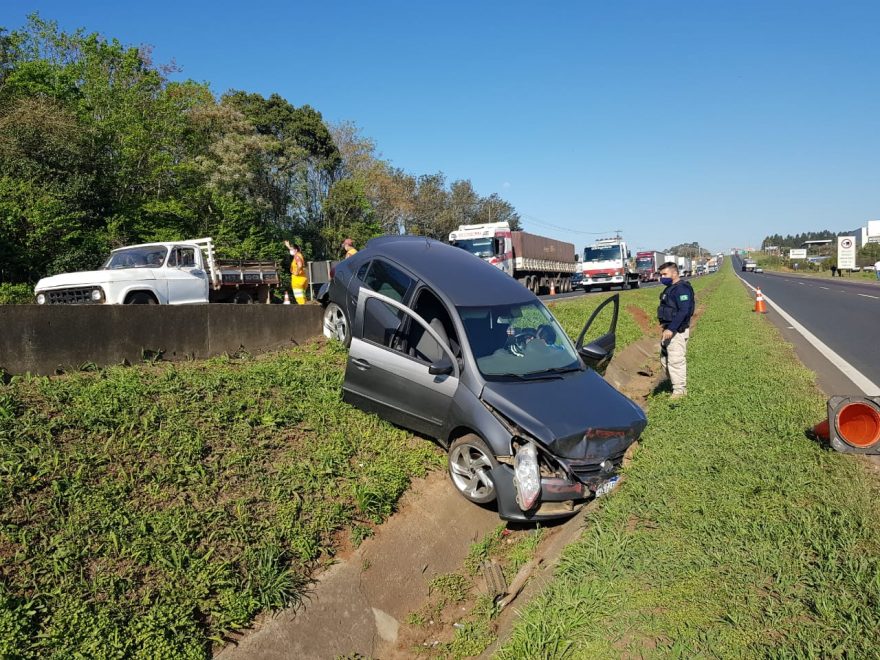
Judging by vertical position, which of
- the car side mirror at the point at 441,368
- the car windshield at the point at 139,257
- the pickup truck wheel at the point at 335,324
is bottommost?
the car side mirror at the point at 441,368

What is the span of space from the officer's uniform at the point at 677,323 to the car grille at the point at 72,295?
28.8 feet

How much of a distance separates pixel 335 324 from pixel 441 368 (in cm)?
345

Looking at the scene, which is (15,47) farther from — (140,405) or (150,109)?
(140,405)

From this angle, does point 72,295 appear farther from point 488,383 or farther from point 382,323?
point 488,383

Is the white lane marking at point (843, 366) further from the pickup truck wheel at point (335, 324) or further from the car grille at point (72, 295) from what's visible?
the car grille at point (72, 295)

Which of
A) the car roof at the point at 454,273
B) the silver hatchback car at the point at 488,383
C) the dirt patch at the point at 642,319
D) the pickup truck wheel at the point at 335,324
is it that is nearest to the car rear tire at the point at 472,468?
the silver hatchback car at the point at 488,383

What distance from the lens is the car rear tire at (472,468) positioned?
5.54 m

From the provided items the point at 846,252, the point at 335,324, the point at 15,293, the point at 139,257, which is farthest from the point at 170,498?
the point at 846,252

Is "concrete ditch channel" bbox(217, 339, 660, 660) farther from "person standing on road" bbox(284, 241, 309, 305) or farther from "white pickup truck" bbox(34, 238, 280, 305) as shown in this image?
"person standing on road" bbox(284, 241, 309, 305)

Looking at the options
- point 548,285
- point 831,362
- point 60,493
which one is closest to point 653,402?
point 831,362

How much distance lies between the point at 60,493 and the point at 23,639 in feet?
3.93

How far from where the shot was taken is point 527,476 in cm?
508

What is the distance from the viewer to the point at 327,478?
18.2 feet

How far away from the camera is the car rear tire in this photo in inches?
218
